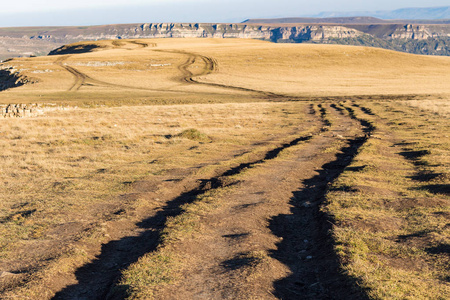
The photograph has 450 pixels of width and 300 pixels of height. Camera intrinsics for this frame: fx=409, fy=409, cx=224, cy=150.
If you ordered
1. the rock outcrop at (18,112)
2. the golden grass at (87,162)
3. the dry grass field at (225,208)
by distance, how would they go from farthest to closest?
the rock outcrop at (18,112) < the golden grass at (87,162) < the dry grass field at (225,208)

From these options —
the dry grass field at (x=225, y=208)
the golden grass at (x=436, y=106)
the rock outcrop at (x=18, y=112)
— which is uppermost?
the dry grass field at (x=225, y=208)

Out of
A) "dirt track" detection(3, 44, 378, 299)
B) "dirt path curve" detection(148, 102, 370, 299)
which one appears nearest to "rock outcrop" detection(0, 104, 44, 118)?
"dirt track" detection(3, 44, 378, 299)

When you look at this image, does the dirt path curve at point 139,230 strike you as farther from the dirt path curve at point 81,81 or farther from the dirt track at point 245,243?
the dirt path curve at point 81,81

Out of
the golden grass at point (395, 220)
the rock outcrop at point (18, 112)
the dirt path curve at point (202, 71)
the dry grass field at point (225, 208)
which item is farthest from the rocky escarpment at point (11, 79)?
the golden grass at point (395, 220)

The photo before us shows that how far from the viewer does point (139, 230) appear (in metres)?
11.2

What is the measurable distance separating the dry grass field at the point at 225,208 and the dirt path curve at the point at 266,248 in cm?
4

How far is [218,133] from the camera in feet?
95.2

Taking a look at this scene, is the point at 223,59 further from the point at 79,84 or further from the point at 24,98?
the point at 24,98

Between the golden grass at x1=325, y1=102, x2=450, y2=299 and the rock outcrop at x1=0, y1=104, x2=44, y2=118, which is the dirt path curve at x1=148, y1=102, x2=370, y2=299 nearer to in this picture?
the golden grass at x1=325, y1=102, x2=450, y2=299

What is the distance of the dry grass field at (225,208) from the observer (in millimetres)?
A: 8062

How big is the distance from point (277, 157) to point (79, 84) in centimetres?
6521

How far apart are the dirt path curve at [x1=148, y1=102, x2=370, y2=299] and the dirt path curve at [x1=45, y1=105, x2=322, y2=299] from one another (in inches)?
47.5

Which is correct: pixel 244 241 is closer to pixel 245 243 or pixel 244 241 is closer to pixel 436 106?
pixel 245 243

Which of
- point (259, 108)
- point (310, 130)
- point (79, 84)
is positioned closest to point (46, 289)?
point (310, 130)
